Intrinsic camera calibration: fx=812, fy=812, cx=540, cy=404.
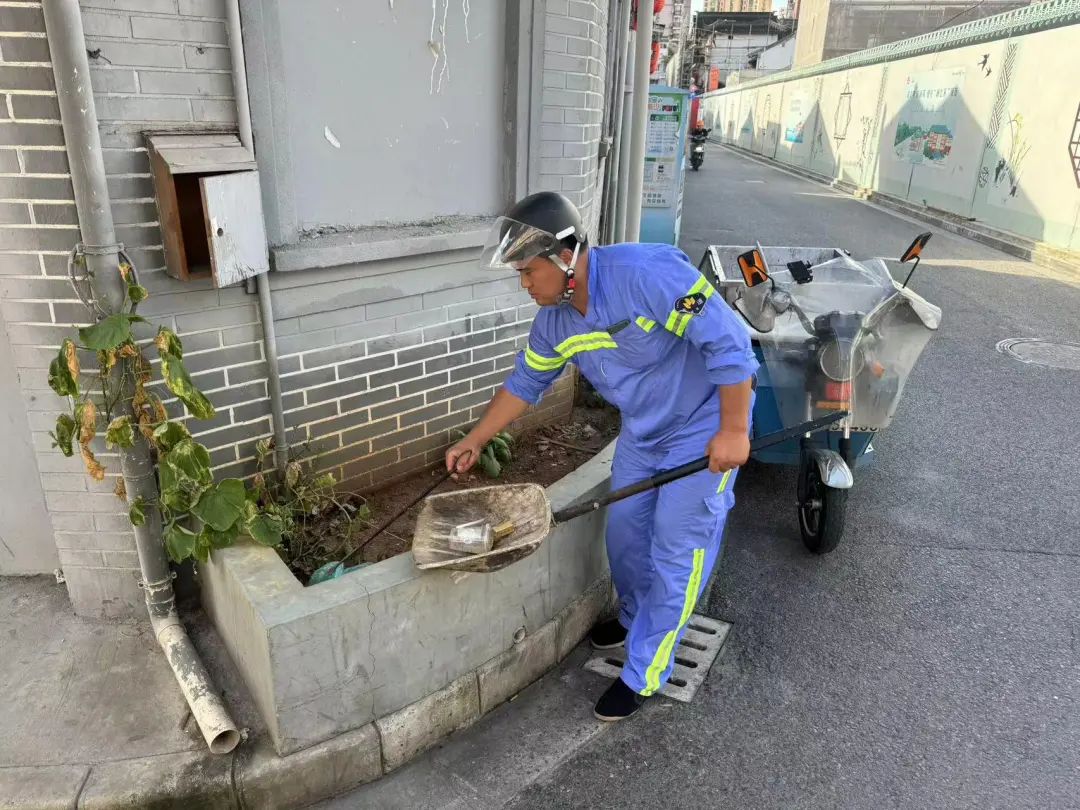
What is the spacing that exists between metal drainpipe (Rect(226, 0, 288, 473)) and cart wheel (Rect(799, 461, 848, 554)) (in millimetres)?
2637

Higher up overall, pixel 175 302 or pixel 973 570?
pixel 175 302

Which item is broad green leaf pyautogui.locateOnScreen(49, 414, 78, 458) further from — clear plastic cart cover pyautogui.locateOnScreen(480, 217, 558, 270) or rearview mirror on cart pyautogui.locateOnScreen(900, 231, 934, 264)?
rearview mirror on cart pyautogui.locateOnScreen(900, 231, 934, 264)

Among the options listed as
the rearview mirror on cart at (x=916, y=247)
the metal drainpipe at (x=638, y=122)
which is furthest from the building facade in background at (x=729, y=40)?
the rearview mirror on cart at (x=916, y=247)

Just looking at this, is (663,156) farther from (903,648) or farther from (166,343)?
(166,343)

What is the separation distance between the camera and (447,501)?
10.4 ft

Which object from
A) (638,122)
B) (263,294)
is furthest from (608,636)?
(638,122)

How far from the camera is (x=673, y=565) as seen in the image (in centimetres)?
319

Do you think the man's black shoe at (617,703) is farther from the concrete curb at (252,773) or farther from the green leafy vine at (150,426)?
the green leafy vine at (150,426)

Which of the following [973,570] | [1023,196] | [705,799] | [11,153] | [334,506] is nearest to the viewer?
[11,153]

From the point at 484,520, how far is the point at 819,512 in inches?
80.7

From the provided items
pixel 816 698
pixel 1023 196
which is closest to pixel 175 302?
pixel 816 698

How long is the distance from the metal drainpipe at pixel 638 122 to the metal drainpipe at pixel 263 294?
4.06 meters

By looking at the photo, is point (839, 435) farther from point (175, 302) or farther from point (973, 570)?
point (175, 302)

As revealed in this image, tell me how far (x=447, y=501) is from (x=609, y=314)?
955mm
